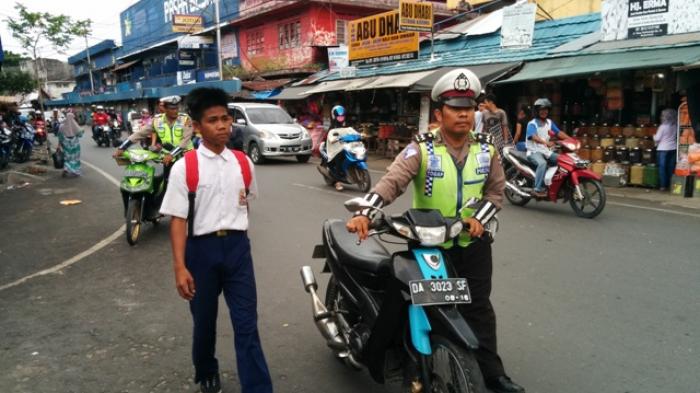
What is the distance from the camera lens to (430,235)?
2.30 meters

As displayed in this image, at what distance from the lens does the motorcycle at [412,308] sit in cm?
222

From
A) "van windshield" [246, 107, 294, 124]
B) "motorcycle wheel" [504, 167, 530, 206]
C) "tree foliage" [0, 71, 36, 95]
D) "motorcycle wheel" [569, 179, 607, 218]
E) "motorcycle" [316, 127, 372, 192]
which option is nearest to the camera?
"motorcycle wheel" [569, 179, 607, 218]

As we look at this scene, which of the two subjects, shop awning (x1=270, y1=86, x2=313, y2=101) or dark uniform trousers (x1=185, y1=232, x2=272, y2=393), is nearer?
dark uniform trousers (x1=185, y1=232, x2=272, y2=393)

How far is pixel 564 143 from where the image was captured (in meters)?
7.58

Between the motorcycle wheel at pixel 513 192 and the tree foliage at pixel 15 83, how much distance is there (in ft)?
132

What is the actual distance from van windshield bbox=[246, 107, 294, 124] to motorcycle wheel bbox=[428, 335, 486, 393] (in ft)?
45.2

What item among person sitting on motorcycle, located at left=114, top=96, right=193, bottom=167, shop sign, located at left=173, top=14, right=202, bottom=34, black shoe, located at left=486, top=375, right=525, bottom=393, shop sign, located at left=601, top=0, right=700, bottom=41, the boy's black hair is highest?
shop sign, located at left=173, top=14, right=202, bottom=34

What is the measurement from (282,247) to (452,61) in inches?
414

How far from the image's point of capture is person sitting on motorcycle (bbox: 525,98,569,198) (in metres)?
7.68

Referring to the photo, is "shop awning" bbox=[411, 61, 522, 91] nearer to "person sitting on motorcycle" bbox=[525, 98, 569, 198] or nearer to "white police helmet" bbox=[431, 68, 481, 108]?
"person sitting on motorcycle" bbox=[525, 98, 569, 198]

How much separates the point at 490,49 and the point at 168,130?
34.1 feet

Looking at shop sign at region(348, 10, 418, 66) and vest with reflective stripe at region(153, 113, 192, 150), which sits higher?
shop sign at region(348, 10, 418, 66)

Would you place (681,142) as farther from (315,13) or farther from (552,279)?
(315,13)

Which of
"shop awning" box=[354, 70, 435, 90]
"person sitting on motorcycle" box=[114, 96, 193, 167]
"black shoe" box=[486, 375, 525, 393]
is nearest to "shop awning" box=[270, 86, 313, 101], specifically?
"shop awning" box=[354, 70, 435, 90]
